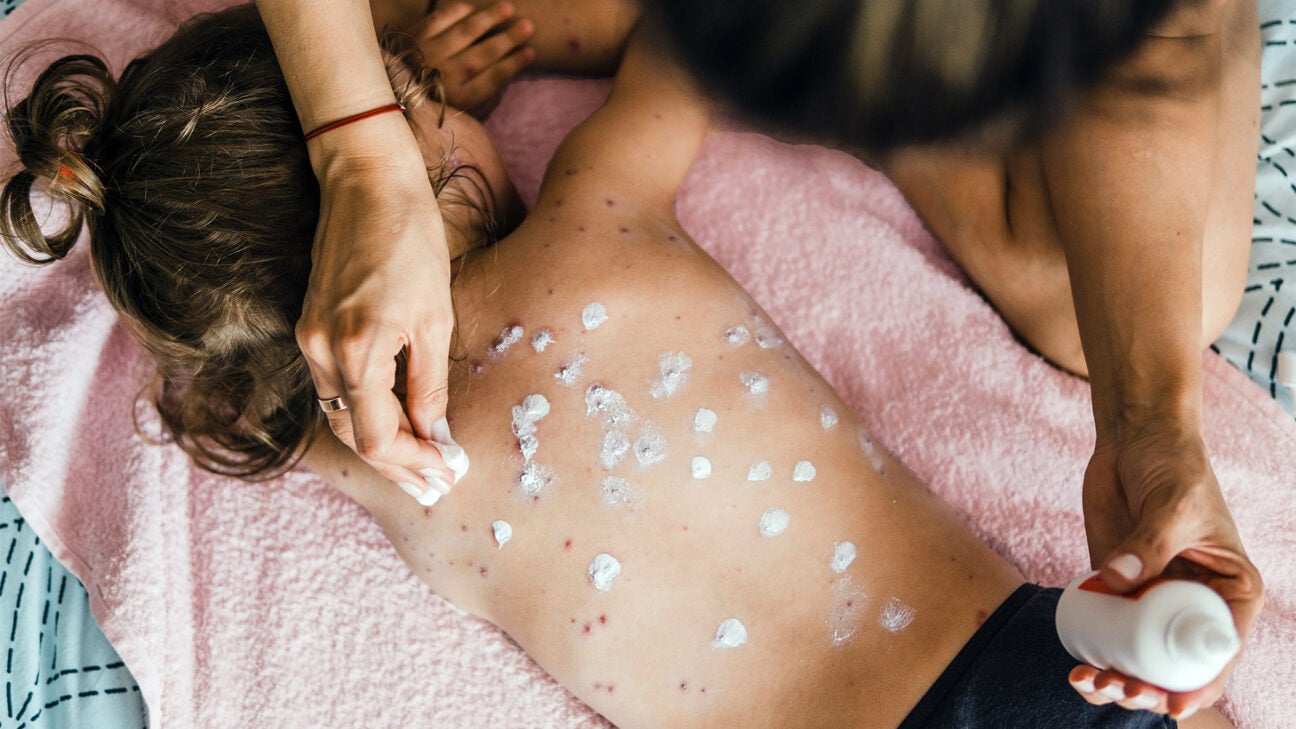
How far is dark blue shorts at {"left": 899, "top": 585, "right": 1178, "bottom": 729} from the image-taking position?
2.73ft

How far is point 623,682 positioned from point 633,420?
264 mm

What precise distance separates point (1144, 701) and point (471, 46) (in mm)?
979

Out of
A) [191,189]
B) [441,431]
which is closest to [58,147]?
[191,189]

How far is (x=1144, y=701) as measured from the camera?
62 cm

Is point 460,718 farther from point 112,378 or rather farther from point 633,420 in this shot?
point 112,378

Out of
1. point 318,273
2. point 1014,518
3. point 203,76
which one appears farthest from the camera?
point 1014,518

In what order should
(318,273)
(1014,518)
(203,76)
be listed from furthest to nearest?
(1014,518)
(203,76)
(318,273)

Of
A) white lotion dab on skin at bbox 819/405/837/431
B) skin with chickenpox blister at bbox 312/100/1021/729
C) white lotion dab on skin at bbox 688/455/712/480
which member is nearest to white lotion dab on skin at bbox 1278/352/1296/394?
skin with chickenpox blister at bbox 312/100/1021/729

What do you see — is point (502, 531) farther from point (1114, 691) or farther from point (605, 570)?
point (1114, 691)

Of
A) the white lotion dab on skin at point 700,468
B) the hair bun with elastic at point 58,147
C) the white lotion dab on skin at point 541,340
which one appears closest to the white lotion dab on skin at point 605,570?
the white lotion dab on skin at point 700,468

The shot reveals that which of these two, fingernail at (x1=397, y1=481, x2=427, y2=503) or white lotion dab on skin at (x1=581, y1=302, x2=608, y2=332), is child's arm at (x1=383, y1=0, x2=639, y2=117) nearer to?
white lotion dab on skin at (x1=581, y1=302, x2=608, y2=332)

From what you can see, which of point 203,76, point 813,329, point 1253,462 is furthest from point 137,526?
point 1253,462

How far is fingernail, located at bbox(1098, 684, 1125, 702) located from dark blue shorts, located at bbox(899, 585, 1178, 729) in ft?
0.70

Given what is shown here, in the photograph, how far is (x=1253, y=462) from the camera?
1.10m
